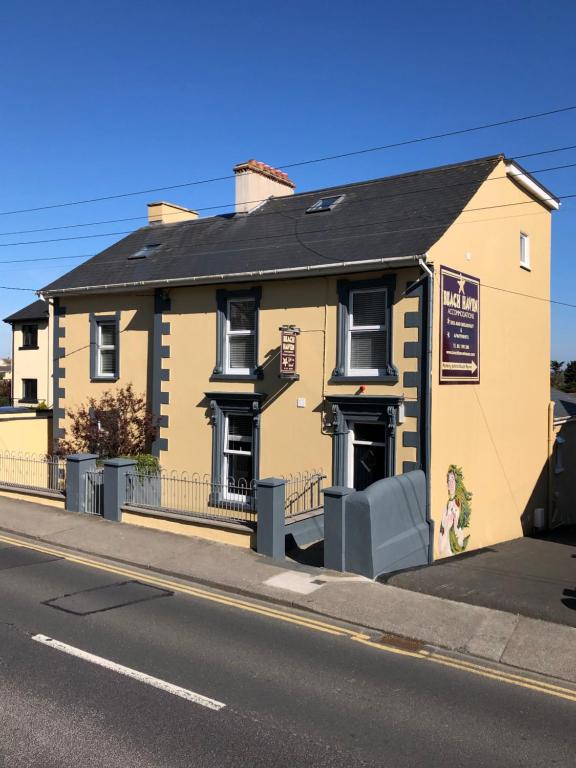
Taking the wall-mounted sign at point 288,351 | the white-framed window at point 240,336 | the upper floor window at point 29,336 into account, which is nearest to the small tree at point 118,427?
the white-framed window at point 240,336

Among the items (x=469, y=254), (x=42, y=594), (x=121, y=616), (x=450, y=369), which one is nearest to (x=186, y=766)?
(x=121, y=616)

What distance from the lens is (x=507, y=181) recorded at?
16859 mm

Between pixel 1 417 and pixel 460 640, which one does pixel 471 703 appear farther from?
pixel 1 417

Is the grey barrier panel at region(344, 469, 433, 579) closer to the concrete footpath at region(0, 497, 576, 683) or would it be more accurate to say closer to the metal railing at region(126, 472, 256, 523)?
the concrete footpath at region(0, 497, 576, 683)

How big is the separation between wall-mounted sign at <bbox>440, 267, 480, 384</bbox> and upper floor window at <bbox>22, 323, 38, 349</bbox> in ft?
108

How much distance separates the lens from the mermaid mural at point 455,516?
14113 millimetres

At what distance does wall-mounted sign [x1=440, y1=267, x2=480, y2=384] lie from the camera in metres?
13.9

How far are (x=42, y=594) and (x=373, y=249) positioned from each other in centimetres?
889

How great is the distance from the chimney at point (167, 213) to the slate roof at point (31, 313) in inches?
837

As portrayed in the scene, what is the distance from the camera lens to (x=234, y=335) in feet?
53.4

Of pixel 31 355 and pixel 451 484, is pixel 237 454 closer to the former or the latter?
pixel 451 484

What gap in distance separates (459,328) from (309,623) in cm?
776

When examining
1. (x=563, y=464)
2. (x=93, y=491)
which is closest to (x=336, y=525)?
(x=93, y=491)

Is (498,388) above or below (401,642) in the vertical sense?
above
